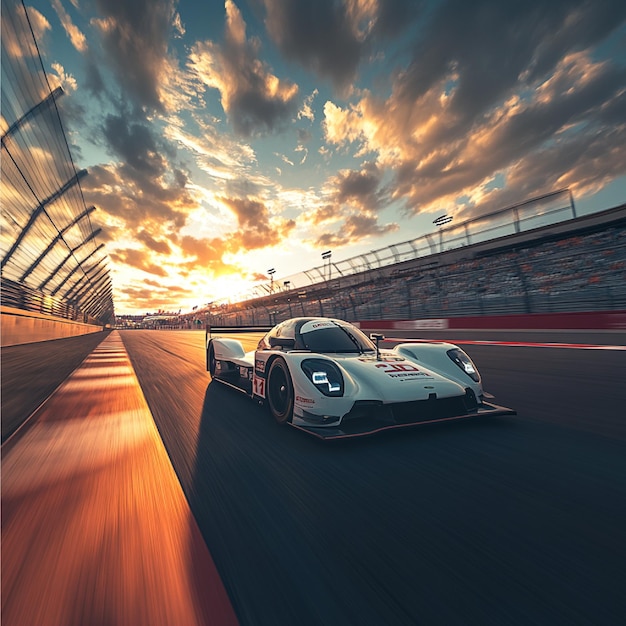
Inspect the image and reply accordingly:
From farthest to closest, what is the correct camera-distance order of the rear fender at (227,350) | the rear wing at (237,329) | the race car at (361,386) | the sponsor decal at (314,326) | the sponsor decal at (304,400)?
the rear wing at (237,329), the rear fender at (227,350), the sponsor decal at (314,326), the sponsor decal at (304,400), the race car at (361,386)

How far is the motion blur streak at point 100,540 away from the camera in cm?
105

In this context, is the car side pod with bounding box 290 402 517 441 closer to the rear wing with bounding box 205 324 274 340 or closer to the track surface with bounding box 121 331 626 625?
the track surface with bounding box 121 331 626 625

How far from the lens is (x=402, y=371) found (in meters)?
2.80

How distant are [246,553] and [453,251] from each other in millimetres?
22332

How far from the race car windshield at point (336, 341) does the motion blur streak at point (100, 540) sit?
168cm

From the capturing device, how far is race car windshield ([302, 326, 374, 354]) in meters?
3.52

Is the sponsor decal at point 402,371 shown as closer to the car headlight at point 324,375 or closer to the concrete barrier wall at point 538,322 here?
the car headlight at point 324,375

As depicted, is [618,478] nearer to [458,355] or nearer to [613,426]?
[613,426]

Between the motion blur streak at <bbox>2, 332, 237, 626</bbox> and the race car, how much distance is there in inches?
41.0

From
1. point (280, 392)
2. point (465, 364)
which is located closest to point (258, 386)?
point (280, 392)

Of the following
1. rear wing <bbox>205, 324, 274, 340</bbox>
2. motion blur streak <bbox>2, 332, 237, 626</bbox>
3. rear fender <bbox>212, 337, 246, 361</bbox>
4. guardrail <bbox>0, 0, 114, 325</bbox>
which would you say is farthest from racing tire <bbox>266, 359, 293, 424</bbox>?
guardrail <bbox>0, 0, 114, 325</bbox>

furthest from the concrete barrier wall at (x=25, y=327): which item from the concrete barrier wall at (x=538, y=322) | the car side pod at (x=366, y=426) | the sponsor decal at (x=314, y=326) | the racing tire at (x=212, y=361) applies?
the concrete barrier wall at (x=538, y=322)

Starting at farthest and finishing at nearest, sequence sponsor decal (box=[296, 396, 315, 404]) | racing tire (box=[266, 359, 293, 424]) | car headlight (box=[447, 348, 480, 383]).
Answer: car headlight (box=[447, 348, 480, 383]), racing tire (box=[266, 359, 293, 424]), sponsor decal (box=[296, 396, 315, 404])

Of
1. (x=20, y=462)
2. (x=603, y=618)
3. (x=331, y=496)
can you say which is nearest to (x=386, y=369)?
(x=331, y=496)
